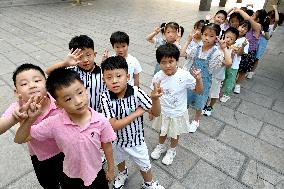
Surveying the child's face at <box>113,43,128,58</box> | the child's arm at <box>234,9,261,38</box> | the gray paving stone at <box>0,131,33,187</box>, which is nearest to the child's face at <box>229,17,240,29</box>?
the child's arm at <box>234,9,261,38</box>

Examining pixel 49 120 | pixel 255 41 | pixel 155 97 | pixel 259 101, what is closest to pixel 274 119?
pixel 259 101

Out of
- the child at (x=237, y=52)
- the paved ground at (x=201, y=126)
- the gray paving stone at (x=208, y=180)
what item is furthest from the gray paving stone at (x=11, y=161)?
the child at (x=237, y=52)

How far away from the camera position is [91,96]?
2.50m

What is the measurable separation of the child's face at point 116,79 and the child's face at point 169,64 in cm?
62

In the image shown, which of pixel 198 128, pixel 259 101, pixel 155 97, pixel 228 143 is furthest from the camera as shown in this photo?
pixel 259 101

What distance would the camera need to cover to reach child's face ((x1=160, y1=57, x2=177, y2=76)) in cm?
238

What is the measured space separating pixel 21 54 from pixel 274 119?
560 centimetres

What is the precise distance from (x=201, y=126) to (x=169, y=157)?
3.28 feet

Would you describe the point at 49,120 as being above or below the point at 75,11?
above

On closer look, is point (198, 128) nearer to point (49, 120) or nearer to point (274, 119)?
point (274, 119)

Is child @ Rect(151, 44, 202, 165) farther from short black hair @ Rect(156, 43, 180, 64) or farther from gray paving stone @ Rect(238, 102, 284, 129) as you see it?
gray paving stone @ Rect(238, 102, 284, 129)

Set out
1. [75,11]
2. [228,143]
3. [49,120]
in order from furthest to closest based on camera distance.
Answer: [75,11]
[228,143]
[49,120]

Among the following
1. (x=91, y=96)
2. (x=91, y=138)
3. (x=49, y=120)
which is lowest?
(x=91, y=96)

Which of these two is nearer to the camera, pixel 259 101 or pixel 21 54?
pixel 259 101
